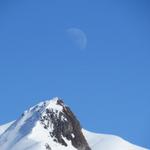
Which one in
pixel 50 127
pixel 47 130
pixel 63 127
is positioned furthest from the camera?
pixel 63 127

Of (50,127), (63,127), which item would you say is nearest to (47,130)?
(50,127)

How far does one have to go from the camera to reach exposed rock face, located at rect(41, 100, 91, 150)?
429ft

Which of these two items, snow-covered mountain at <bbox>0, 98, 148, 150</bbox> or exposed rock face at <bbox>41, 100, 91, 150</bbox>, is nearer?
snow-covered mountain at <bbox>0, 98, 148, 150</bbox>

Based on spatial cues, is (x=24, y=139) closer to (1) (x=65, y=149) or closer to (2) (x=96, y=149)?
(1) (x=65, y=149)

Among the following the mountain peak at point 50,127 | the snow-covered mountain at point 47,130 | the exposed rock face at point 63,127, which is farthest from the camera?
the exposed rock face at point 63,127

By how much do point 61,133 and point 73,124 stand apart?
6.42 meters

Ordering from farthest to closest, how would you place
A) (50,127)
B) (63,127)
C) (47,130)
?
(63,127)
(50,127)
(47,130)

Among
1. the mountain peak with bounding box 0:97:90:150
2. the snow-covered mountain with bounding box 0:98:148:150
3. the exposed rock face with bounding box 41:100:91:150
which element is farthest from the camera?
the exposed rock face with bounding box 41:100:91:150

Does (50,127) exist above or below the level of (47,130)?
above

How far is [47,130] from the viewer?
130625mm

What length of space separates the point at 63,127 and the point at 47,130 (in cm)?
439

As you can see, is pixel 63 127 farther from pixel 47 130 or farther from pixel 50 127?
pixel 47 130

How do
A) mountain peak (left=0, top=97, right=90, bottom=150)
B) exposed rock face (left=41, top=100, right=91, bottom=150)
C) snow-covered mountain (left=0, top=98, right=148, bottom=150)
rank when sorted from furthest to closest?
1. exposed rock face (left=41, top=100, right=91, bottom=150)
2. mountain peak (left=0, top=97, right=90, bottom=150)
3. snow-covered mountain (left=0, top=98, right=148, bottom=150)

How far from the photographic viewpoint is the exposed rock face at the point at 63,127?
13088 cm
